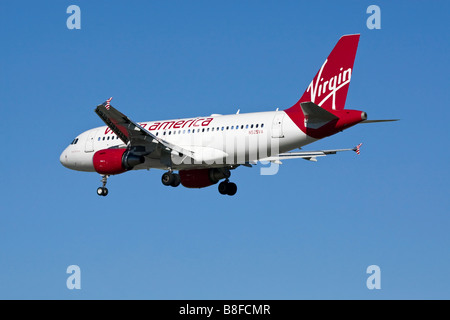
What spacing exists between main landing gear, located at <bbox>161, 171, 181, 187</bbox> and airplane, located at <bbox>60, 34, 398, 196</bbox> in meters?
0.06

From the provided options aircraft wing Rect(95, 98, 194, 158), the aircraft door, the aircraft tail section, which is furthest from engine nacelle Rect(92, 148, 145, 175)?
the aircraft tail section

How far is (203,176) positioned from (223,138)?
213 inches

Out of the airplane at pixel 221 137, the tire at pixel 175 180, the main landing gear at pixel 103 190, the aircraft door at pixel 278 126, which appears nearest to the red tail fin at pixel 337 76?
the airplane at pixel 221 137

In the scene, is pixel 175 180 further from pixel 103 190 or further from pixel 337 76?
pixel 337 76

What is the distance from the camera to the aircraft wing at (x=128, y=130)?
178 feet

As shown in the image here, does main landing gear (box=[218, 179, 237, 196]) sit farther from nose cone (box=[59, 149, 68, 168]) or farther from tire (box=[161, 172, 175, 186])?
nose cone (box=[59, 149, 68, 168])

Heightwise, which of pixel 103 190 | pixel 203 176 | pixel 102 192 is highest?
pixel 203 176

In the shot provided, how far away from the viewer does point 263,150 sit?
54000mm

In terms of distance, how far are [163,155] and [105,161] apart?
3.51m

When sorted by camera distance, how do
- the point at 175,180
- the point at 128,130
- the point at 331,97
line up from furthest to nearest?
the point at 175,180
the point at 128,130
the point at 331,97

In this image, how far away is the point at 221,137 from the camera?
182 ft

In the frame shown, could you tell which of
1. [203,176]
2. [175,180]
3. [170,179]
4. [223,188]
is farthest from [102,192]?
[223,188]
